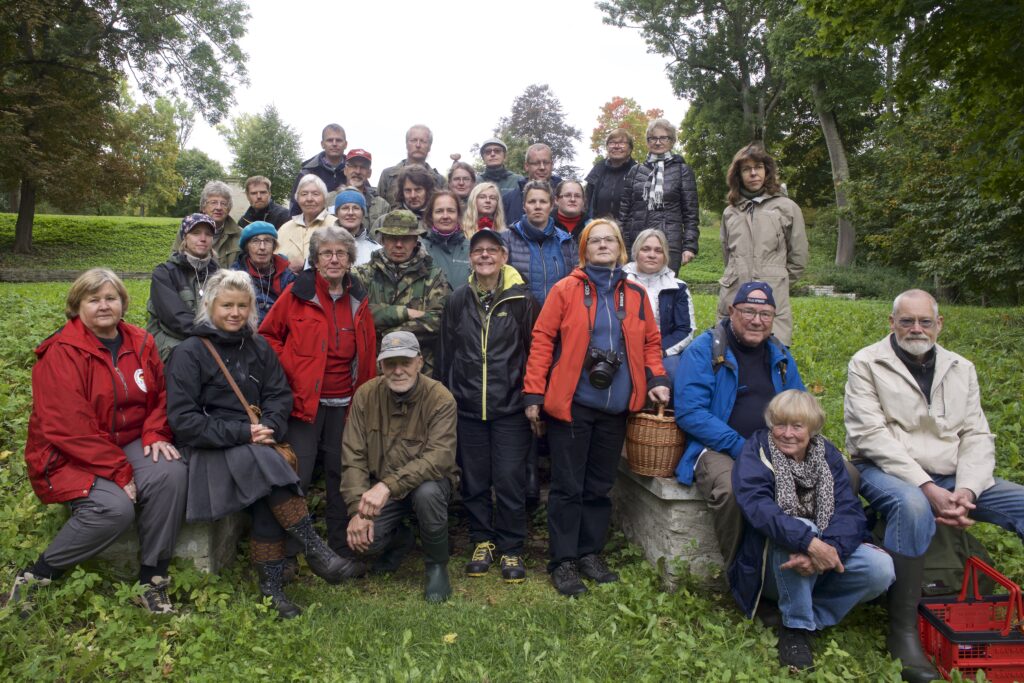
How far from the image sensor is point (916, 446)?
3.96 metres

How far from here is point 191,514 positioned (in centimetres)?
377

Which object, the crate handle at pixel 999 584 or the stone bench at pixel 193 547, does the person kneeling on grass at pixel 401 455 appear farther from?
the crate handle at pixel 999 584

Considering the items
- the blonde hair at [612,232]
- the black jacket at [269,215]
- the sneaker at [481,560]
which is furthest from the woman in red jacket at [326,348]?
the black jacket at [269,215]

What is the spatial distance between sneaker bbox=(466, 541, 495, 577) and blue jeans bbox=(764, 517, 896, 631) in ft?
5.73

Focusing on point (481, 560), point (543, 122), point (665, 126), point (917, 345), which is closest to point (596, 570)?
point (481, 560)

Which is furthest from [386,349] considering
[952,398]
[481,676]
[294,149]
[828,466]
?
[294,149]

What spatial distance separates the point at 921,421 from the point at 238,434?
12.7 ft

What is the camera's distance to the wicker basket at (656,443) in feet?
13.9

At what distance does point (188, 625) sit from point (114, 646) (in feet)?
1.10

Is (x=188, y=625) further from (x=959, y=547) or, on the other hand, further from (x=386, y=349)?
(x=959, y=547)

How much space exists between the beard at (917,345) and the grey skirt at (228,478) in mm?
3620

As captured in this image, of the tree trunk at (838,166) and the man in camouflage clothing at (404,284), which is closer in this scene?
the man in camouflage clothing at (404,284)

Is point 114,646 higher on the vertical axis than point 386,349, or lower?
lower

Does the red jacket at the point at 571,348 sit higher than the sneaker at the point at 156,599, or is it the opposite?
the red jacket at the point at 571,348
